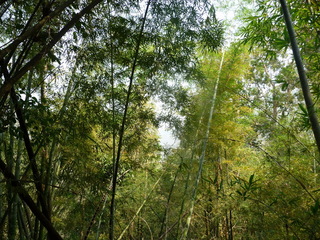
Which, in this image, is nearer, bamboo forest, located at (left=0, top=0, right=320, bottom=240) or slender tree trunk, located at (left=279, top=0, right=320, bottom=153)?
slender tree trunk, located at (left=279, top=0, right=320, bottom=153)

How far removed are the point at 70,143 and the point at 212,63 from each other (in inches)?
111

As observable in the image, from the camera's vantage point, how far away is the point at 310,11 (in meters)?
2.24

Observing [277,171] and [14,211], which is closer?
[14,211]

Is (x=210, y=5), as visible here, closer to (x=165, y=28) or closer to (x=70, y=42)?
(x=165, y=28)

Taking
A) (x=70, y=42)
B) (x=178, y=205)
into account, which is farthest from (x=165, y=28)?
(x=178, y=205)

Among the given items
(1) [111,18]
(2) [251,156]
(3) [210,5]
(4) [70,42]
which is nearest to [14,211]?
(4) [70,42]

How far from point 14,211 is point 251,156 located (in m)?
4.46

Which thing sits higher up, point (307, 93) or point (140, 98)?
point (140, 98)

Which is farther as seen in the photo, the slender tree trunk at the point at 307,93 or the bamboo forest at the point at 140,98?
the bamboo forest at the point at 140,98

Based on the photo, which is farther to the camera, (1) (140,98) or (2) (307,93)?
(1) (140,98)

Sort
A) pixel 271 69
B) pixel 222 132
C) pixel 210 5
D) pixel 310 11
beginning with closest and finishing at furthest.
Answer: pixel 310 11, pixel 210 5, pixel 222 132, pixel 271 69

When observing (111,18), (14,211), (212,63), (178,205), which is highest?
(212,63)

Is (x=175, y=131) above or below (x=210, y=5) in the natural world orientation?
below

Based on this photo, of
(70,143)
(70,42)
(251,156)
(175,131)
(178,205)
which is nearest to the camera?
(70,42)
